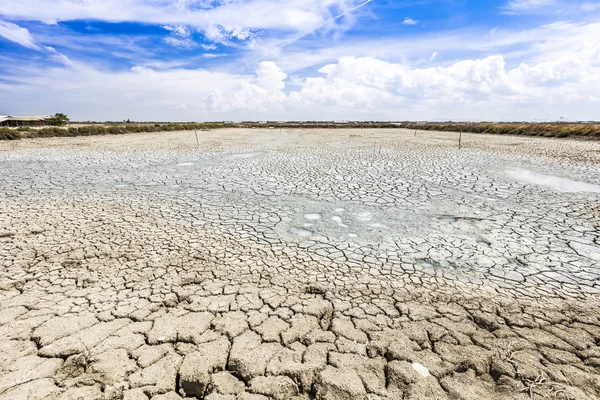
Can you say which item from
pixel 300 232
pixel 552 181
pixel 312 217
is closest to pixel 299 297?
pixel 300 232

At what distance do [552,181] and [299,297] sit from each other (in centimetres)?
841

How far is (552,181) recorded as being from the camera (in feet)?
26.5

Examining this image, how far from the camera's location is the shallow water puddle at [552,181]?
7242 millimetres

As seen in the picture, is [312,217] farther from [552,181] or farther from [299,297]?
[552,181]

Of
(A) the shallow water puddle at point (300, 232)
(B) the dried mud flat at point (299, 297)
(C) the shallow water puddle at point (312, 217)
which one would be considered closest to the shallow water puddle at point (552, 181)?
(B) the dried mud flat at point (299, 297)

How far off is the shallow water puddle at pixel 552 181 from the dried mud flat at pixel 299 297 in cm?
73

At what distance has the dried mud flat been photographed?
2068mm

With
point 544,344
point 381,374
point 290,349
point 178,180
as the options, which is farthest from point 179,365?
point 178,180

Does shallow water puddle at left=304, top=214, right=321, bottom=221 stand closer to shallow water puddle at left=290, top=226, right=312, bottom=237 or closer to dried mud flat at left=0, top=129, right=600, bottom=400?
dried mud flat at left=0, top=129, right=600, bottom=400

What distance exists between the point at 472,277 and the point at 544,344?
3.50ft

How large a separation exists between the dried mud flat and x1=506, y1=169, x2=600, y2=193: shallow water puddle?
732 millimetres

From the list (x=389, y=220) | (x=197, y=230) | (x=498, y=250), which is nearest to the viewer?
(x=498, y=250)

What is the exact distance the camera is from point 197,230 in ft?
15.6

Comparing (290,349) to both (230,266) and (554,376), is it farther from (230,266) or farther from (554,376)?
(554,376)
